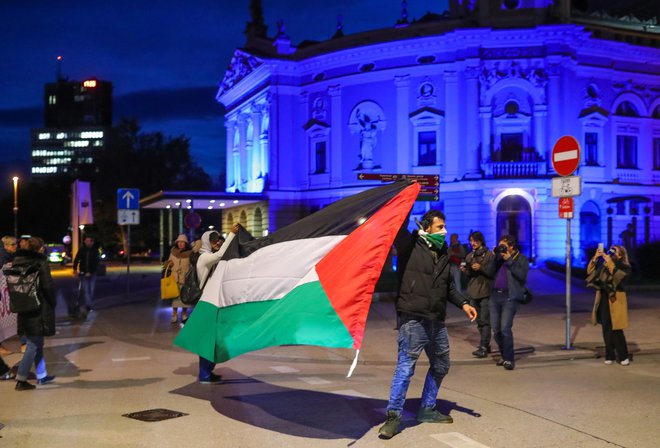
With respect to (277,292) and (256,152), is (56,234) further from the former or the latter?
(277,292)

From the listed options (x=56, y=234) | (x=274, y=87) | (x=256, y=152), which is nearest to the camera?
(x=274, y=87)

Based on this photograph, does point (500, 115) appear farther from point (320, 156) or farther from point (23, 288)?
point (23, 288)

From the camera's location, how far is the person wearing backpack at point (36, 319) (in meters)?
9.93

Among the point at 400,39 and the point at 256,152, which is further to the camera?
the point at 256,152

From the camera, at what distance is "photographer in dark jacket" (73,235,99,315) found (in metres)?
19.1

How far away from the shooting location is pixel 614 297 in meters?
12.1

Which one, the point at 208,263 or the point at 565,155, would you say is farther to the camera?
the point at 565,155

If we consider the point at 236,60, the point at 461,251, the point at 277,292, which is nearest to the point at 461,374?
the point at 277,292

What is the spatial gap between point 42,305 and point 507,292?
634cm

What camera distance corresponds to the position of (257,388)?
10.0 metres

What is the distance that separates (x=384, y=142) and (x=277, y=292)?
40.4 meters

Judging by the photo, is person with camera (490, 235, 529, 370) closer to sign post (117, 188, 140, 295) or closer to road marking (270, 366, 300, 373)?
road marking (270, 366, 300, 373)

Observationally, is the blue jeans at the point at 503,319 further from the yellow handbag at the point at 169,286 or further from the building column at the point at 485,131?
the building column at the point at 485,131

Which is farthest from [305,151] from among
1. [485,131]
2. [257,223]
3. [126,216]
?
[126,216]
